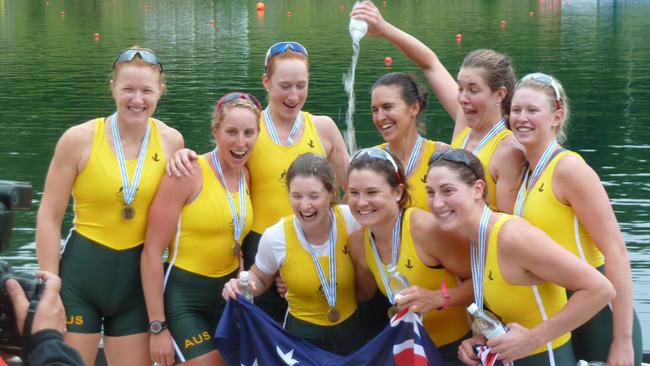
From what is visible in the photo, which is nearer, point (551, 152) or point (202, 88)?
point (551, 152)

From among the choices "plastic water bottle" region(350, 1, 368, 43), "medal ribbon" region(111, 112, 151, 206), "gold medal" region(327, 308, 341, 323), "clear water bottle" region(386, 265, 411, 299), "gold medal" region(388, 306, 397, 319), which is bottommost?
"gold medal" region(327, 308, 341, 323)

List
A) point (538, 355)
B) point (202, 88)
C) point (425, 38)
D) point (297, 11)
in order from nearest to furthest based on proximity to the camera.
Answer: point (538, 355) → point (202, 88) → point (425, 38) → point (297, 11)

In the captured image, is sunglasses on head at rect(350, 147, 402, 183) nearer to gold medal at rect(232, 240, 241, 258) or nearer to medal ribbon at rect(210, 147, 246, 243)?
medal ribbon at rect(210, 147, 246, 243)

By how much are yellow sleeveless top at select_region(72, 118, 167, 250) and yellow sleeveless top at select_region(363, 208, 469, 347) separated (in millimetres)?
1299

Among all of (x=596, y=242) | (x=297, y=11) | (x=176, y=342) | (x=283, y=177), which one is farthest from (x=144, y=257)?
(x=297, y=11)

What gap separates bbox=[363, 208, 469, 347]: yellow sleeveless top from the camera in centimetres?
484

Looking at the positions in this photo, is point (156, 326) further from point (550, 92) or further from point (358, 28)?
point (550, 92)

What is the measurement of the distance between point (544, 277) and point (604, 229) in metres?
0.46

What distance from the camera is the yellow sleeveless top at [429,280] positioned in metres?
4.84

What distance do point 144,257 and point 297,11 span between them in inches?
1989

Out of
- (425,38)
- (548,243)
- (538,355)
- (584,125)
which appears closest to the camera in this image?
(548,243)

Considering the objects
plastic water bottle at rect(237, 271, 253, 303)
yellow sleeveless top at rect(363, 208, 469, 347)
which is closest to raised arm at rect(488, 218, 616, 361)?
yellow sleeveless top at rect(363, 208, 469, 347)

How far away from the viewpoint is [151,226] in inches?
208

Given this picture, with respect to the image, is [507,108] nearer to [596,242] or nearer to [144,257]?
[596,242]
